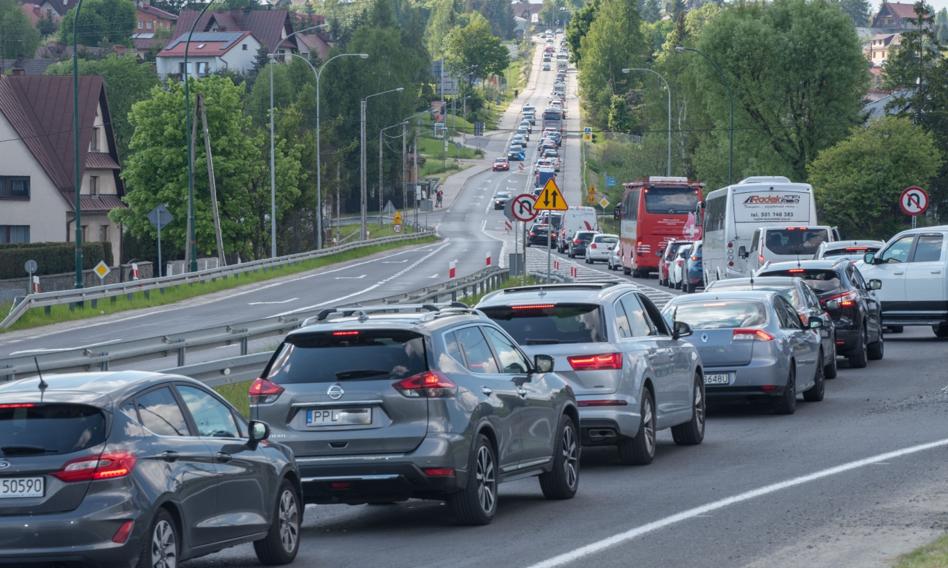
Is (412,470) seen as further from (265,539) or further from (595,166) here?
(595,166)

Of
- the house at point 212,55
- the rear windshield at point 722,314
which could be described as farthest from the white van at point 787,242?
the house at point 212,55

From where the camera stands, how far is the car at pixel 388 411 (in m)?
11.4

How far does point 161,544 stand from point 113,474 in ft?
1.82

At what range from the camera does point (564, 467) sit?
527 inches

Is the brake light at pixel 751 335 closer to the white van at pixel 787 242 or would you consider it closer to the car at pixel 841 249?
the car at pixel 841 249

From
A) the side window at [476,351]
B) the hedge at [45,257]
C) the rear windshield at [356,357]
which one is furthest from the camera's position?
the hedge at [45,257]

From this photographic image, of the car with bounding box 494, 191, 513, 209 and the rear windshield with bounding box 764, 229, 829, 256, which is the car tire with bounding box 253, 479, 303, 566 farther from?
the car with bounding box 494, 191, 513, 209

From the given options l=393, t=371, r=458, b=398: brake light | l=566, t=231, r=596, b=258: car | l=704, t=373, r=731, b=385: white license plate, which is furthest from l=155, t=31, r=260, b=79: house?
l=393, t=371, r=458, b=398: brake light

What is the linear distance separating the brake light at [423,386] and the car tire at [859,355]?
Answer: 16.9 m

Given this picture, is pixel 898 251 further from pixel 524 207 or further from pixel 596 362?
pixel 596 362

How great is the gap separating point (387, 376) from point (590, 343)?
4029 millimetres

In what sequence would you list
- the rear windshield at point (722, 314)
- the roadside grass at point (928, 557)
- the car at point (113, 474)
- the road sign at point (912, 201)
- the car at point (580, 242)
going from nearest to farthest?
the car at point (113, 474), the roadside grass at point (928, 557), the rear windshield at point (722, 314), the road sign at point (912, 201), the car at point (580, 242)

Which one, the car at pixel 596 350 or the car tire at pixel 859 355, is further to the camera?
the car tire at pixel 859 355

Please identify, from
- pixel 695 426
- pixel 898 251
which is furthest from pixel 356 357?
pixel 898 251
